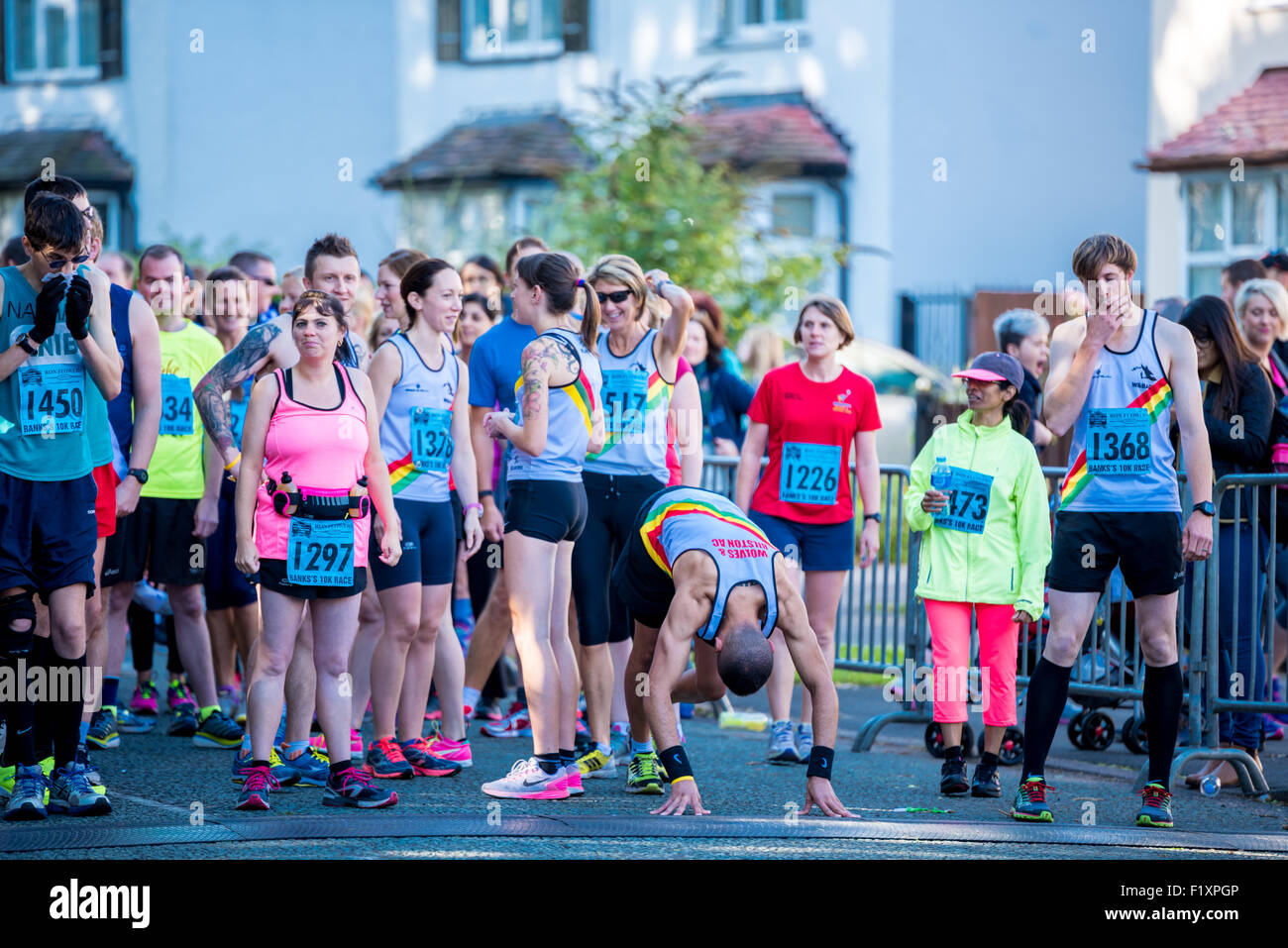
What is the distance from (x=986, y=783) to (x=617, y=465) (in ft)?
6.77

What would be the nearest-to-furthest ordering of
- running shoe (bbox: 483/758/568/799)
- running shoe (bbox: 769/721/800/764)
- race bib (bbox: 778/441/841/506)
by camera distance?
running shoe (bbox: 483/758/568/799)
running shoe (bbox: 769/721/800/764)
race bib (bbox: 778/441/841/506)

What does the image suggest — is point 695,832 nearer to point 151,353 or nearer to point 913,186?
point 151,353

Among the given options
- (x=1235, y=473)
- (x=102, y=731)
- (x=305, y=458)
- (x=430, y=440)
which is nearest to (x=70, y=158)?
(x=102, y=731)

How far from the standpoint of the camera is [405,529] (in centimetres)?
735

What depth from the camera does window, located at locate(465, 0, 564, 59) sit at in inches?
1068

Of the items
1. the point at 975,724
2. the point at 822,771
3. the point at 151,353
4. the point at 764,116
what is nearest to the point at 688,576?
the point at 822,771

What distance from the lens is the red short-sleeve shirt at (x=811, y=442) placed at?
8.39m

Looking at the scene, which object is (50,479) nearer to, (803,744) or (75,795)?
(75,795)

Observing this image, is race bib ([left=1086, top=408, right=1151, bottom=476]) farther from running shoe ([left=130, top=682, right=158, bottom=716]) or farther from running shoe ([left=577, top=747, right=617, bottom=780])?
running shoe ([left=130, top=682, right=158, bottom=716])

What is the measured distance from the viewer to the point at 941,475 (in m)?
7.76

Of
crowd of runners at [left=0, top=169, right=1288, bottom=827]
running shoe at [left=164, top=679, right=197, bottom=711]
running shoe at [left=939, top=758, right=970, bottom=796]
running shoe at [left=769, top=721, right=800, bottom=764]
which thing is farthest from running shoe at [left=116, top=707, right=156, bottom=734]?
running shoe at [left=939, top=758, right=970, bottom=796]

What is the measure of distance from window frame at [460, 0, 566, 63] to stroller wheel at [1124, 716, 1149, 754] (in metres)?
19.9

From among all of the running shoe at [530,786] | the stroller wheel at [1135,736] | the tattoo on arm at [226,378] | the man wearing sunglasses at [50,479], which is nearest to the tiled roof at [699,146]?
the stroller wheel at [1135,736]

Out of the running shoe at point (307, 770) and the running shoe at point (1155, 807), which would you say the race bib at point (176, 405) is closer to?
the running shoe at point (307, 770)
